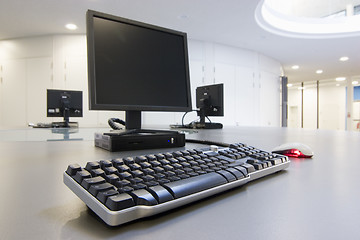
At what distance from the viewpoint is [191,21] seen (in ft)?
13.2

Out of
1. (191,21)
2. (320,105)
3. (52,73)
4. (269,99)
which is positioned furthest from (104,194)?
(320,105)

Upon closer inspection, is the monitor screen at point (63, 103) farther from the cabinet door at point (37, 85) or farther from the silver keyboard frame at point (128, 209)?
the silver keyboard frame at point (128, 209)

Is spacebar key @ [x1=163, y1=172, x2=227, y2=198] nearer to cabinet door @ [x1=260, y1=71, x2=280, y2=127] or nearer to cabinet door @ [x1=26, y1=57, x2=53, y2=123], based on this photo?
cabinet door @ [x1=26, y1=57, x2=53, y2=123]

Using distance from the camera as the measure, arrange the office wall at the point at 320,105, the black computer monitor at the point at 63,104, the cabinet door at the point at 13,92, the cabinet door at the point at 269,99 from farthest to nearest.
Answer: the office wall at the point at 320,105
the cabinet door at the point at 269,99
the cabinet door at the point at 13,92
the black computer monitor at the point at 63,104

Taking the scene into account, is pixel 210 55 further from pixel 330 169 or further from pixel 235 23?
pixel 330 169

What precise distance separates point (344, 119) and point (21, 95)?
38.4 feet

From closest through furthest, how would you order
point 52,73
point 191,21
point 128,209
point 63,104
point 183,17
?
point 128,209, point 63,104, point 183,17, point 191,21, point 52,73

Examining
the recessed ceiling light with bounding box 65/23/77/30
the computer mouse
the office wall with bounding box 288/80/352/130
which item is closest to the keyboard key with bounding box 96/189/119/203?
the computer mouse

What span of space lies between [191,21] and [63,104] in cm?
265

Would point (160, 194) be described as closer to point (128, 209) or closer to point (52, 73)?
point (128, 209)

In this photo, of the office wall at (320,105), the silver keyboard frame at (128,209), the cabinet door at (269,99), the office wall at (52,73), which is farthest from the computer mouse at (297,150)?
the office wall at (320,105)

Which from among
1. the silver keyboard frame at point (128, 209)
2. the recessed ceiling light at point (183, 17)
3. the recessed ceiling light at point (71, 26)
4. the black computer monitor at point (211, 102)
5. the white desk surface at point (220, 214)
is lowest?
the white desk surface at point (220, 214)

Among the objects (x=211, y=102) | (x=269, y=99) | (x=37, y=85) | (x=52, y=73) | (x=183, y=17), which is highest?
(x=183, y=17)

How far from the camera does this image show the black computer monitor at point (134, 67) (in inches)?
29.8
